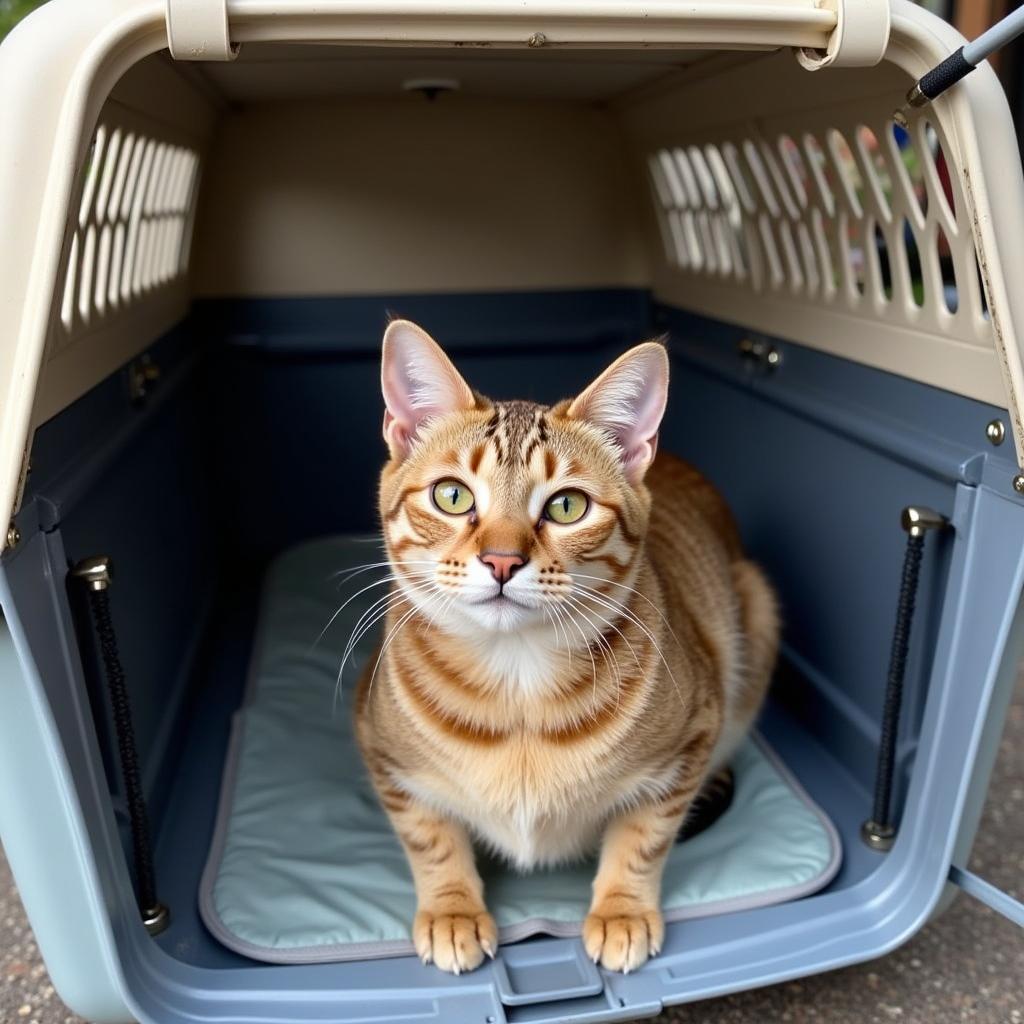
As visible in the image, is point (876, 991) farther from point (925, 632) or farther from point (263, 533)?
point (263, 533)

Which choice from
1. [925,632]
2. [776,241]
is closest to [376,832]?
[925,632]

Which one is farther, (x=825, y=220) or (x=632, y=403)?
(x=825, y=220)

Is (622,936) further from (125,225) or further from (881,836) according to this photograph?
(125,225)

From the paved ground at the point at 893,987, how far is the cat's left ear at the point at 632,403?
70 centimetres

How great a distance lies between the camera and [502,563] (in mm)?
1014

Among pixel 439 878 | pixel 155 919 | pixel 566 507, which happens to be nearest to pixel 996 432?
pixel 566 507

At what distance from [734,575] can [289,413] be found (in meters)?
1.16

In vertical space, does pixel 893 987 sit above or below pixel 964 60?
below

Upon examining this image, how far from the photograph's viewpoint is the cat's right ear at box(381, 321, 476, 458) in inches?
43.4

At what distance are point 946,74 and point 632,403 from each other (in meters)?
0.45

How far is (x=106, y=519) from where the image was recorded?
136 centimetres

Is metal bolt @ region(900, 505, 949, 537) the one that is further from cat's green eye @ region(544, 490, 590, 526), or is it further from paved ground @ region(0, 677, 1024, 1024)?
paved ground @ region(0, 677, 1024, 1024)

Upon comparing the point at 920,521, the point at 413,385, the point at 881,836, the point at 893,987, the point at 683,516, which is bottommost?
the point at 893,987

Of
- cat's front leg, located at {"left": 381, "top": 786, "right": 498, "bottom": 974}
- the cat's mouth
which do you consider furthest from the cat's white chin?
cat's front leg, located at {"left": 381, "top": 786, "right": 498, "bottom": 974}
